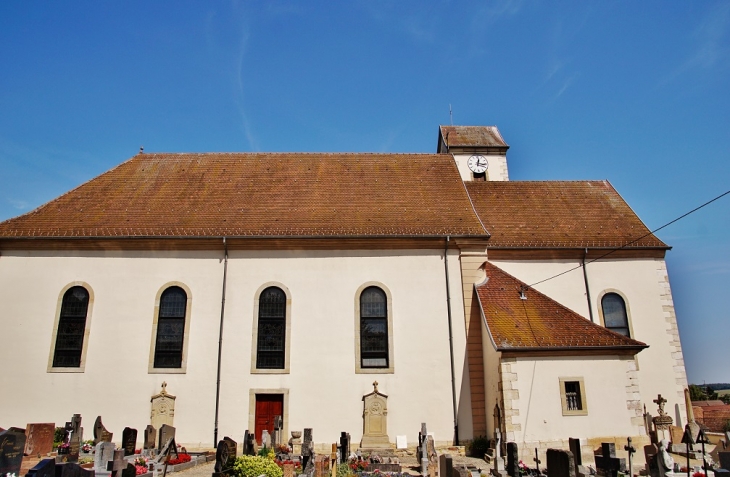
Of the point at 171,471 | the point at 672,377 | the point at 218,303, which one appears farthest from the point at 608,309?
the point at 171,471

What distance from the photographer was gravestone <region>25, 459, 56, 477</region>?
7.63m

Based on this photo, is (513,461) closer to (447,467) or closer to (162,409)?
(447,467)

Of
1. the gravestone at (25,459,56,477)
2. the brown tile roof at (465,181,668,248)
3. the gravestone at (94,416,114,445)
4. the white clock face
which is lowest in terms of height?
the gravestone at (25,459,56,477)

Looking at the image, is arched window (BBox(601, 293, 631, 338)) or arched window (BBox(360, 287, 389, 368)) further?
arched window (BBox(601, 293, 631, 338))

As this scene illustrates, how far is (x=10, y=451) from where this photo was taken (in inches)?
388

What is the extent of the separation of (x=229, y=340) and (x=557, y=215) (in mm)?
13212

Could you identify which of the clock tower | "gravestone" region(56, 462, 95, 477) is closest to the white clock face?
the clock tower

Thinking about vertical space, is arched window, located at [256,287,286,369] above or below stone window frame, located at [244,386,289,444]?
above

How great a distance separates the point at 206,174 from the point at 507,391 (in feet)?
44.1

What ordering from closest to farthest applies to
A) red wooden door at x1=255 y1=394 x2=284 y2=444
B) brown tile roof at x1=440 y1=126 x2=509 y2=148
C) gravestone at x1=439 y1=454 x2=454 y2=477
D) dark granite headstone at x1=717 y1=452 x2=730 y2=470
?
dark granite headstone at x1=717 y1=452 x2=730 y2=470
gravestone at x1=439 y1=454 x2=454 y2=477
red wooden door at x1=255 y1=394 x2=284 y2=444
brown tile roof at x1=440 y1=126 x2=509 y2=148

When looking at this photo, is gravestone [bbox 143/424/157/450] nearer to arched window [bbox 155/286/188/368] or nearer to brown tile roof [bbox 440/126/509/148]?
arched window [bbox 155/286/188/368]

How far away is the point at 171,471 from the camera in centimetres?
1255

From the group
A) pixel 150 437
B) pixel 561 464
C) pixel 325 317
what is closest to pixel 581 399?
pixel 561 464

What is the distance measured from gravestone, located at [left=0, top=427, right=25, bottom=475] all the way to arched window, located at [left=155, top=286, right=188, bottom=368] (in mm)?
6434
